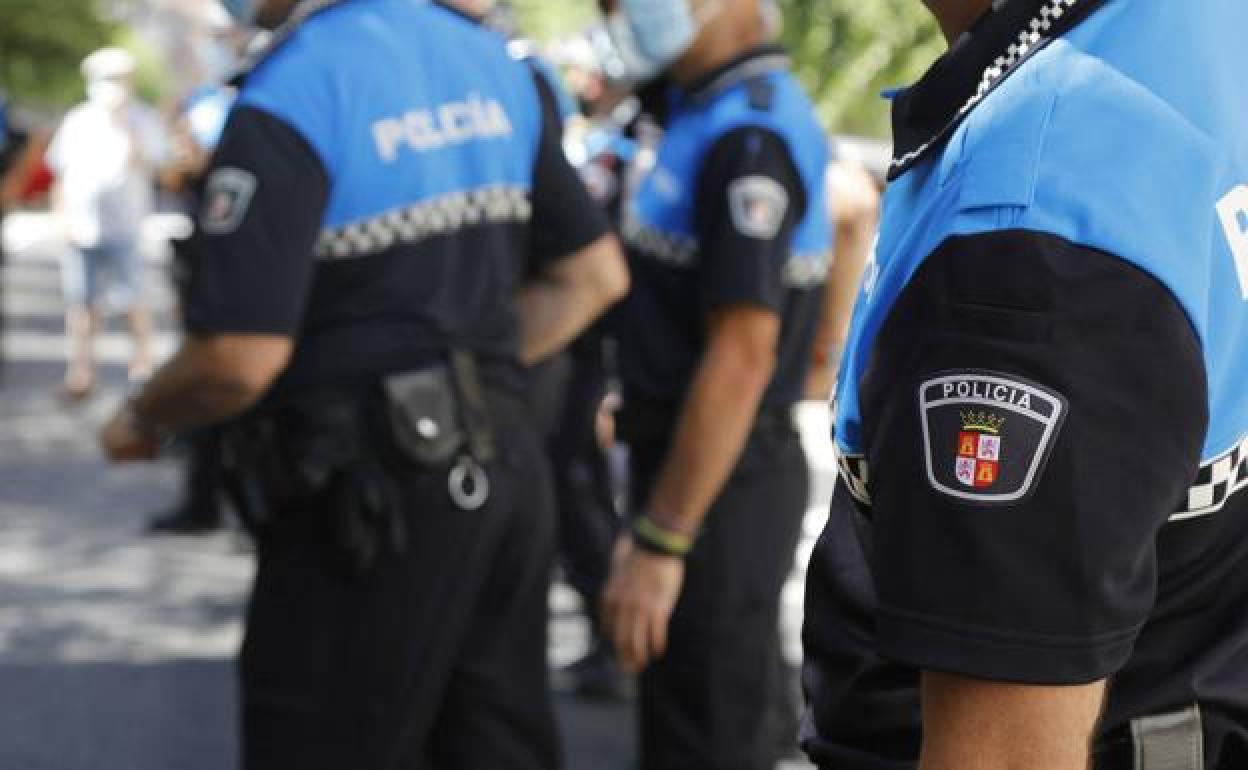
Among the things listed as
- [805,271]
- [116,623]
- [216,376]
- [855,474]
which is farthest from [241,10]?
[116,623]

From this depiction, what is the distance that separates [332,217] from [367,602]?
612 millimetres

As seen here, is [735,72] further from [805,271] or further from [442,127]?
[442,127]

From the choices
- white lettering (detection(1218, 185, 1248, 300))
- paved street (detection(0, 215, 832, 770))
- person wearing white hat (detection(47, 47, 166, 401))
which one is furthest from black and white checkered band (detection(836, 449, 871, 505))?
person wearing white hat (detection(47, 47, 166, 401))

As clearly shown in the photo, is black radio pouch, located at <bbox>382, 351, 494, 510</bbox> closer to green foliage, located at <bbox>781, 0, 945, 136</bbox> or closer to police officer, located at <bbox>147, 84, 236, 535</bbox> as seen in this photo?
police officer, located at <bbox>147, 84, 236, 535</bbox>

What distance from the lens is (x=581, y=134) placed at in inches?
296

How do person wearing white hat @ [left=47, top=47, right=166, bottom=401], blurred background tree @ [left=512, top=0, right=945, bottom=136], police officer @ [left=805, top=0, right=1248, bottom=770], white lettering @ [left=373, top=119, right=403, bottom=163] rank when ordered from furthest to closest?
person wearing white hat @ [left=47, top=47, right=166, bottom=401] < blurred background tree @ [left=512, top=0, right=945, bottom=136] < white lettering @ [left=373, top=119, right=403, bottom=163] < police officer @ [left=805, top=0, right=1248, bottom=770]

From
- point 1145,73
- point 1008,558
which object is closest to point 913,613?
point 1008,558

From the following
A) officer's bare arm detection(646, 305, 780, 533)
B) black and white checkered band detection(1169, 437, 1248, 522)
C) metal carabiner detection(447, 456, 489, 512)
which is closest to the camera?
black and white checkered band detection(1169, 437, 1248, 522)

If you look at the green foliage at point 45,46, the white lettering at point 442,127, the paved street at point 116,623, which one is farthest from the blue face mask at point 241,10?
the green foliage at point 45,46

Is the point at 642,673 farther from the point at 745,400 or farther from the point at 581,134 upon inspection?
the point at 581,134

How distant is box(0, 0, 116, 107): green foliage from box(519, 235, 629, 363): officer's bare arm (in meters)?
41.9

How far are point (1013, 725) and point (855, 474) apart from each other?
0.94ft

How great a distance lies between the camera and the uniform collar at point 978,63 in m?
1.39

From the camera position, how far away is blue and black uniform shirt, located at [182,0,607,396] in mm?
2928
